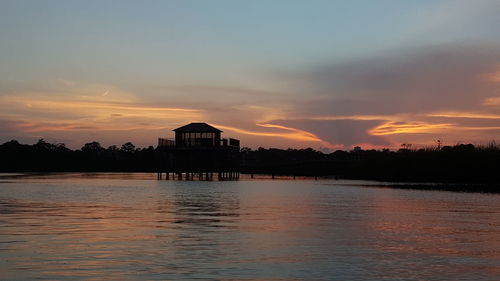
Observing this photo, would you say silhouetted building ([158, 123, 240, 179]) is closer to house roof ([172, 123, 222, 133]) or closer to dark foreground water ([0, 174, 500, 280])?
house roof ([172, 123, 222, 133])

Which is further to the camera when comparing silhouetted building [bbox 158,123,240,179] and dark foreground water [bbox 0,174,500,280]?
silhouetted building [bbox 158,123,240,179]

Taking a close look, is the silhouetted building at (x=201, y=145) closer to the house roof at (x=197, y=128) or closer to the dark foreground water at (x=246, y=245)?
the house roof at (x=197, y=128)

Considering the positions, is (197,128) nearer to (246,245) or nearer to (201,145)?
(201,145)

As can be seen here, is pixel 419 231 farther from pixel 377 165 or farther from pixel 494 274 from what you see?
pixel 377 165

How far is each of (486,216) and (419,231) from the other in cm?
962

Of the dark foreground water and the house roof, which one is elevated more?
the house roof

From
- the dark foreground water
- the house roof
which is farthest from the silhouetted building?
the dark foreground water

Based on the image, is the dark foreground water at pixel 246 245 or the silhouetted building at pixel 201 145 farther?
the silhouetted building at pixel 201 145

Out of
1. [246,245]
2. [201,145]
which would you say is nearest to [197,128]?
[201,145]

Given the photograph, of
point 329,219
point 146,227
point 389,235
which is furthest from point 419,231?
point 146,227

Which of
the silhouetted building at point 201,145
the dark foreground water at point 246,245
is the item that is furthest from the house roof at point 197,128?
the dark foreground water at point 246,245

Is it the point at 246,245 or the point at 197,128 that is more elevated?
the point at 197,128

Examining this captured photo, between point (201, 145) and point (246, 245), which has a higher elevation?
point (201, 145)

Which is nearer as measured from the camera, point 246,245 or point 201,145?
point 246,245
